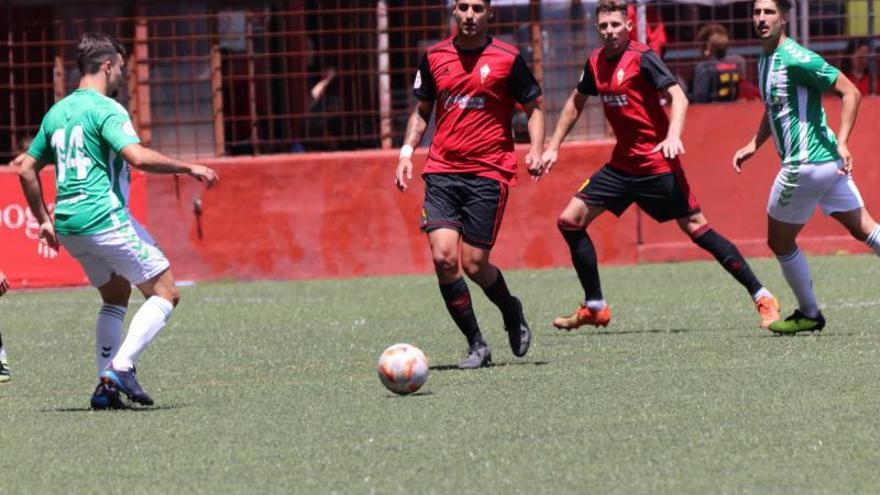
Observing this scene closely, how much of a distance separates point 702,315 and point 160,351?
12.1 feet

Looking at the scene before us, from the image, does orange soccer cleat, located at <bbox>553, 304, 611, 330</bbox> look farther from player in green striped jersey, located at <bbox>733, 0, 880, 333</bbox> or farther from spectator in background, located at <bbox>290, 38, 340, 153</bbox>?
spectator in background, located at <bbox>290, 38, 340, 153</bbox>

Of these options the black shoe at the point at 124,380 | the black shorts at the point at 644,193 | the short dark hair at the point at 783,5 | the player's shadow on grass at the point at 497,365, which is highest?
the short dark hair at the point at 783,5

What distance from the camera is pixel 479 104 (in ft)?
32.7

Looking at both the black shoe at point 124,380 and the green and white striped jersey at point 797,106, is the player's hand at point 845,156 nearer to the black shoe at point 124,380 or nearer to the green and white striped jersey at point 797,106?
the green and white striped jersey at point 797,106

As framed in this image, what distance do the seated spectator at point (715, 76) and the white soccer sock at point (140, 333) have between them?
1046 centimetres

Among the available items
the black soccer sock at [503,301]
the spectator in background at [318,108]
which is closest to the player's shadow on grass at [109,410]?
the black soccer sock at [503,301]

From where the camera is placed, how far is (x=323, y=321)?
1336 cm

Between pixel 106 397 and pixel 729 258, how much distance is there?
184 inches

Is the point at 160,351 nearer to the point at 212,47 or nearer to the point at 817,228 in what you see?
the point at 212,47

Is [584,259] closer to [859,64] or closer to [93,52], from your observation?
[93,52]

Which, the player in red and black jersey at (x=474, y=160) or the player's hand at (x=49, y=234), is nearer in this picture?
the player's hand at (x=49, y=234)

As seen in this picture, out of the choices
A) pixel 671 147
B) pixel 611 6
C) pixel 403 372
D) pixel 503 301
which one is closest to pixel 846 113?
pixel 671 147

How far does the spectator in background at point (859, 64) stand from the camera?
18.2 m

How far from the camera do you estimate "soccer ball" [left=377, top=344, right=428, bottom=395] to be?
8.55 meters
